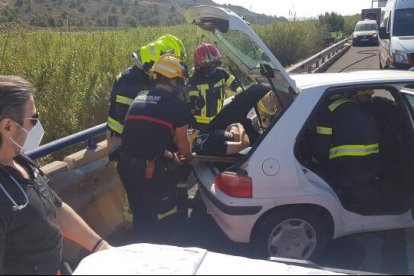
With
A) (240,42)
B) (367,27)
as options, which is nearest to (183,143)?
(240,42)

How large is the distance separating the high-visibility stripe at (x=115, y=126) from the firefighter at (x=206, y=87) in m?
1.30

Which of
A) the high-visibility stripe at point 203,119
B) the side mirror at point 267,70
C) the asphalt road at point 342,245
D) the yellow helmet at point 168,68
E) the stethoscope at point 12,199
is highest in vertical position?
the yellow helmet at point 168,68

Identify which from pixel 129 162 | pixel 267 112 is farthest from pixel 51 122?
pixel 267 112

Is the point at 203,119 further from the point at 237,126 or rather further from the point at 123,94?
the point at 123,94

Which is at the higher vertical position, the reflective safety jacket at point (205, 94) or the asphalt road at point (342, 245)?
the reflective safety jacket at point (205, 94)

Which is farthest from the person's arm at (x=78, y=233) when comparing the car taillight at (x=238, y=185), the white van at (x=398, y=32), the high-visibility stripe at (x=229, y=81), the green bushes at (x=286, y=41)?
the green bushes at (x=286, y=41)

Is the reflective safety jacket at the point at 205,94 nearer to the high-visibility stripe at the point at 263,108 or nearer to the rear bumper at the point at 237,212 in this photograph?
the high-visibility stripe at the point at 263,108

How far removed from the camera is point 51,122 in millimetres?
5363

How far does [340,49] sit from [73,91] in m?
23.0

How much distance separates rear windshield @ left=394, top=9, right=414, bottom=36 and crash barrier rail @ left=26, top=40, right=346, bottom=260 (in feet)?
34.6

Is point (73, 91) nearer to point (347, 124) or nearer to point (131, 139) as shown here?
point (131, 139)

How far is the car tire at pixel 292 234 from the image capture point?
3.51 meters

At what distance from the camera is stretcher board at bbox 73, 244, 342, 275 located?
149 cm

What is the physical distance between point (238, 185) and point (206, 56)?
249cm
